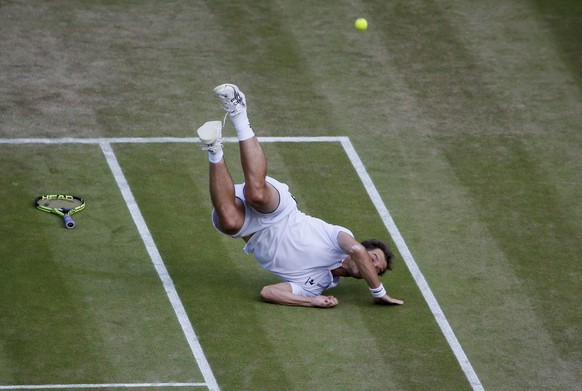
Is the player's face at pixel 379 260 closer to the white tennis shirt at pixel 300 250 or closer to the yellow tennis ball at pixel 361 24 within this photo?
the white tennis shirt at pixel 300 250

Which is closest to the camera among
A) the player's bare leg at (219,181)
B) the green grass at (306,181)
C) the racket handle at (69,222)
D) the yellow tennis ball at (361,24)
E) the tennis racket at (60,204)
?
the green grass at (306,181)

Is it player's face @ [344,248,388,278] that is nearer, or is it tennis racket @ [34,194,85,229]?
player's face @ [344,248,388,278]

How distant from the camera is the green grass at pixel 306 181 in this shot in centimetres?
1411

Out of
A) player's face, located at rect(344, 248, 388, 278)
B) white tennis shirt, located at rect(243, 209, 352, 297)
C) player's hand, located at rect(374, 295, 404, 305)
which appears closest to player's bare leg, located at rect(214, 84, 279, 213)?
white tennis shirt, located at rect(243, 209, 352, 297)

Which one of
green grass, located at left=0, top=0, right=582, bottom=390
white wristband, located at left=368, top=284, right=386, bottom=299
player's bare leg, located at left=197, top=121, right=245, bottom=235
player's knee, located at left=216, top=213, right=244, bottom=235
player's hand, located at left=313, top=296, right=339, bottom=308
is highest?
player's bare leg, located at left=197, top=121, right=245, bottom=235

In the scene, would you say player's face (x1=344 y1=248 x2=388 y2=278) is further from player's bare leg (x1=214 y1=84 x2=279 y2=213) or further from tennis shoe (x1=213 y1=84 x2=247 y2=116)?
tennis shoe (x1=213 y1=84 x2=247 y2=116)

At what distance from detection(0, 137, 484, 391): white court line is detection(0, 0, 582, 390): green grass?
10cm

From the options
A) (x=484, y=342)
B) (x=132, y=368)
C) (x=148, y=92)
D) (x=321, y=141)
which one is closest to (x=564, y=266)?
(x=484, y=342)

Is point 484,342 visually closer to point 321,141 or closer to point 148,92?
point 321,141

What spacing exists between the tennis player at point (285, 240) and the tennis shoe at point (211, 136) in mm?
169

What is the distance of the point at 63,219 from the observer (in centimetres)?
1642

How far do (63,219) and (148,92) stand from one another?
392cm

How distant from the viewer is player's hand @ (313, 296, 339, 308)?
14.9 m

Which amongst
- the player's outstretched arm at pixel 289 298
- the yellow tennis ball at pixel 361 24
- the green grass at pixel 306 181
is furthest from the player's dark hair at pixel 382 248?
the yellow tennis ball at pixel 361 24
